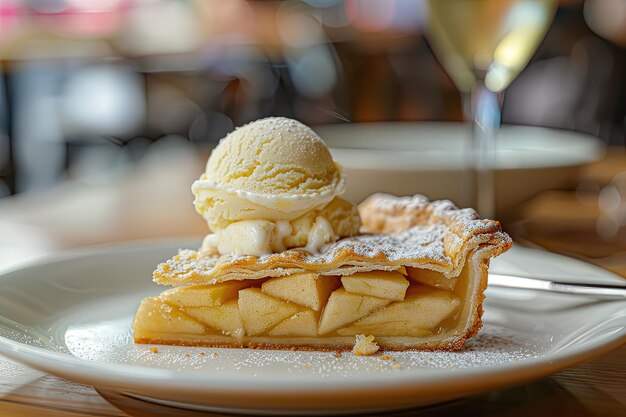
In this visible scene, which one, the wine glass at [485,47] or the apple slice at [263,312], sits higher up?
the wine glass at [485,47]

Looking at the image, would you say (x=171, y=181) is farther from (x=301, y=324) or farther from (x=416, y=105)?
(x=416, y=105)

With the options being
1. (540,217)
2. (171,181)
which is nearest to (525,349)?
(540,217)

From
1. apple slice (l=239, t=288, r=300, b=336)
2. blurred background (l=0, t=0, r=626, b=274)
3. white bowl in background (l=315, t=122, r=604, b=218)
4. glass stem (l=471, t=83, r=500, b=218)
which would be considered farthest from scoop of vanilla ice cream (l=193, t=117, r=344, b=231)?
blurred background (l=0, t=0, r=626, b=274)

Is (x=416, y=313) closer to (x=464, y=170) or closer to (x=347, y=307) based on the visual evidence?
(x=347, y=307)

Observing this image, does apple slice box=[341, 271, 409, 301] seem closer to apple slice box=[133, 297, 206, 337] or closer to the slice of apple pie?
the slice of apple pie

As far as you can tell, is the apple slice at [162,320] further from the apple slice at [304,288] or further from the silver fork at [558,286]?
the silver fork at [558,286]

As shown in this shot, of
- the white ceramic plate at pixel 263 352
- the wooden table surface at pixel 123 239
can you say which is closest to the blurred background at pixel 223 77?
the wooden table surface at pixel 123 239
